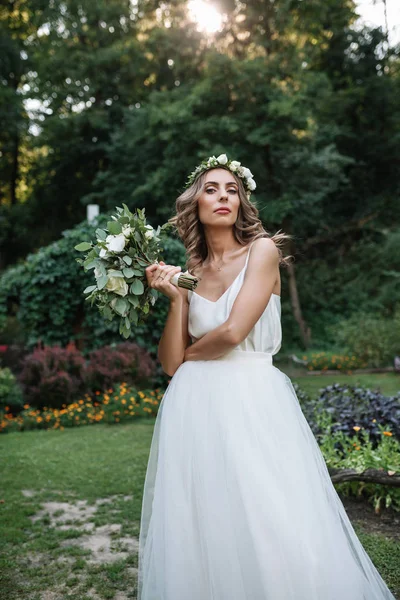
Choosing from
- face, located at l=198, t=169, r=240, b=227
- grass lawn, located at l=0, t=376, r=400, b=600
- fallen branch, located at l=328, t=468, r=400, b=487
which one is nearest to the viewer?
face, located at l=198, t=169, r=240, b=227

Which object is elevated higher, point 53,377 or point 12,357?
point 12,357

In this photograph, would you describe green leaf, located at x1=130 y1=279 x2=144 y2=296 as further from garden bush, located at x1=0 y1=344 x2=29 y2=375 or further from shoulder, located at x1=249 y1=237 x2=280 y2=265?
garden bush, located at x1=0 y1=344 x2=29 y2=375

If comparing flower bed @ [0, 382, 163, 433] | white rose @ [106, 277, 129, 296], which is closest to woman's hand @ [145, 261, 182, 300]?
white rose @ [106, 277, 129, 296]

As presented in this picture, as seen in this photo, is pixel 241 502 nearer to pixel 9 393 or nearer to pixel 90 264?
pixel 90 264

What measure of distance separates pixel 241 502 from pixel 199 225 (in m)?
1.46

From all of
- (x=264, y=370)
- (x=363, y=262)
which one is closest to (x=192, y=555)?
(x=264, y=370)

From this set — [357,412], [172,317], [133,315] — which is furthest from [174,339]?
[357,412]

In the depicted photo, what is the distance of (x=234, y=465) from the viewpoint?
2.36m

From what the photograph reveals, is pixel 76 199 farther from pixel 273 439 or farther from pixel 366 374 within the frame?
pixel 273 439

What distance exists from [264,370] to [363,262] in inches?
654

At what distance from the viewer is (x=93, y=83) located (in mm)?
20453

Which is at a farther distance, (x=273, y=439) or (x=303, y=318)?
(x=303, y=318)

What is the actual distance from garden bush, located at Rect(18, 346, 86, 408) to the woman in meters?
6.87

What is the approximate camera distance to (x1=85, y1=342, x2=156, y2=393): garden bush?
9523 millimetres
